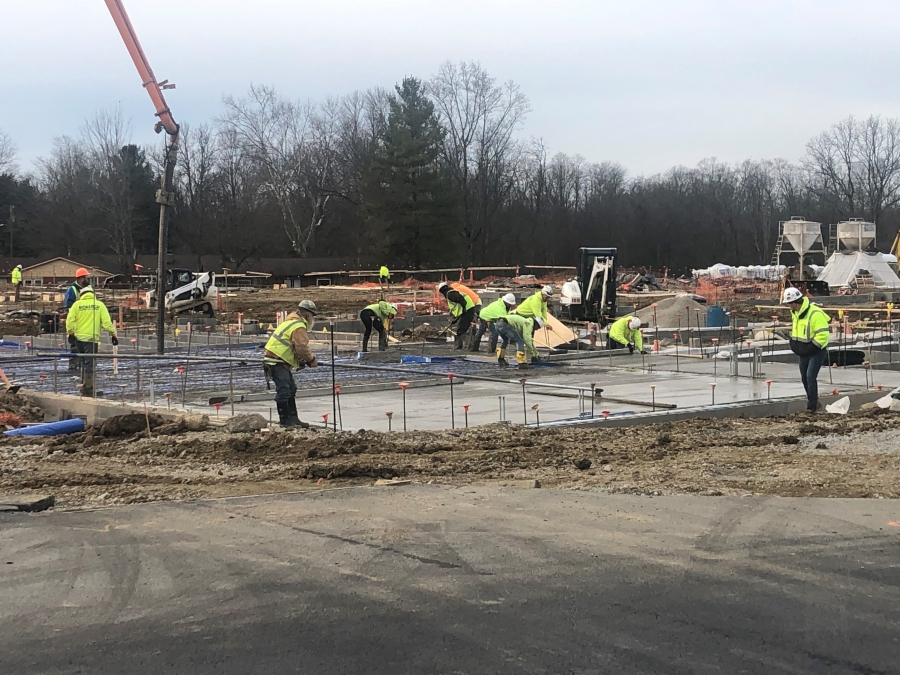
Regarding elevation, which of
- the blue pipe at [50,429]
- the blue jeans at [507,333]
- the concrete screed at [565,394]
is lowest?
the concrete screed at [565,394]

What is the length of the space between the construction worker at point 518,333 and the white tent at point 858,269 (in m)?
36.1

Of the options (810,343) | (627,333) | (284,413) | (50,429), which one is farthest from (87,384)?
(627,333)

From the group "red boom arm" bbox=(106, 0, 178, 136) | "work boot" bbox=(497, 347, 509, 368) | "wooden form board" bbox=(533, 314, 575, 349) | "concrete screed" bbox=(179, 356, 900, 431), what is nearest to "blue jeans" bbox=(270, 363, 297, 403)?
"concrete screed" bbox=(179, 356, 900, 431)

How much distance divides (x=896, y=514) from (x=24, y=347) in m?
19.4

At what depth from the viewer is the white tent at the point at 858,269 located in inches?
1941

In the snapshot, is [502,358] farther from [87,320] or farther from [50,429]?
[50,429]

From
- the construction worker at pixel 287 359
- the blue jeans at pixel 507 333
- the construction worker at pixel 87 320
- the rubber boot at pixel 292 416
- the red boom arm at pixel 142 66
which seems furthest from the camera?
the red boom arm at pixel 142 66

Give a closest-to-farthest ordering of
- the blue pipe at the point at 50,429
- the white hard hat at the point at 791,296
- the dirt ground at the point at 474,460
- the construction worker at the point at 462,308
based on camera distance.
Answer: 1. the dirt ground at the point at 474,460
2. the blue pipe at the point at 50,429
3. the white hard hat at the point at 791,296
4. the construction worker at the point at 462,308

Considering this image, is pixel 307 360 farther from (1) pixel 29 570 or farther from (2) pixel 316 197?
(2) pixel 316 197

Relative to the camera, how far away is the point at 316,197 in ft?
239

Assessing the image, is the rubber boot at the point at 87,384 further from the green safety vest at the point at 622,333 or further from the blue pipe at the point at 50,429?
the green safety vest at the point at 622,333

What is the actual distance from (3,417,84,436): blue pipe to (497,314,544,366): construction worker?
8.22m

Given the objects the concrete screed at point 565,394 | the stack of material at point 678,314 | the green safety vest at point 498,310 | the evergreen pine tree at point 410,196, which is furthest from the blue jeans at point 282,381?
the evergreen pine tree at point 410,196

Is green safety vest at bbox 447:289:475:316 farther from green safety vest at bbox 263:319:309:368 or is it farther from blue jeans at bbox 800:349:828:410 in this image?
green safety vest at bbox 263:319:309:368
